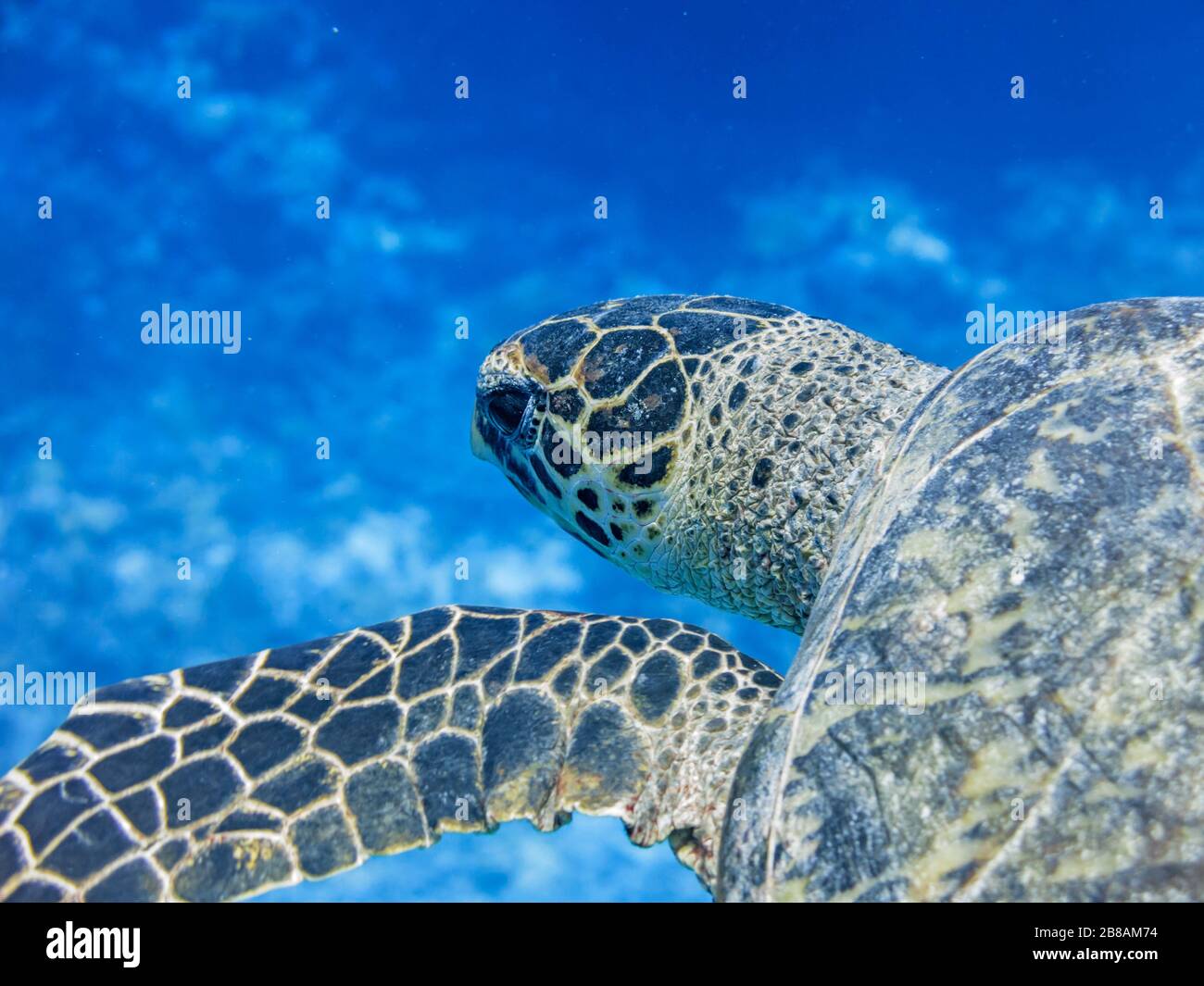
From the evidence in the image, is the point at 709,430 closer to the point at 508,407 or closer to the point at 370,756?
the point at 508,407

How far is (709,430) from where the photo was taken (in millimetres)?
3781

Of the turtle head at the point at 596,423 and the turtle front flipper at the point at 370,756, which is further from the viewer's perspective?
the turtle head at the point at 596,423

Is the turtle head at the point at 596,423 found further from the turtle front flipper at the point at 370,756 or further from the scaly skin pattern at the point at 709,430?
the turtle front flipper at the point at 370,756

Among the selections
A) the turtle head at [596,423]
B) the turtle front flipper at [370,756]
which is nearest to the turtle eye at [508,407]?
the turtle head at [596,423]

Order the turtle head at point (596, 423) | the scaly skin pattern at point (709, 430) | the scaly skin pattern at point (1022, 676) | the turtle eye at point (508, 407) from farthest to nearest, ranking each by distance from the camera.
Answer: the turtle eye at point (508, 407), the turtle head at point (596, 423), the scaly skin pattern at point (709, 430), the scaly skin pattern at point (1022, 676)

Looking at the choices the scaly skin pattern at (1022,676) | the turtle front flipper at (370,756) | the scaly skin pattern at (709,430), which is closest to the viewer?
the scaly skin pattern at (1022,676)

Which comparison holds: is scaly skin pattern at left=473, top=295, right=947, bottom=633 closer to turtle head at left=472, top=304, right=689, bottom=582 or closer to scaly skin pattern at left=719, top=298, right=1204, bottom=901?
turtle head at left=472, top=304, right=689, bottom=582

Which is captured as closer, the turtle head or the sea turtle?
the sea turtle

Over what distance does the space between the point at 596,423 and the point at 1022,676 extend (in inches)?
97.7

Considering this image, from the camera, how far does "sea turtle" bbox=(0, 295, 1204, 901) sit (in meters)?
1.77

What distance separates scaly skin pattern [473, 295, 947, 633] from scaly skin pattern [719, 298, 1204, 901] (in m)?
0.81

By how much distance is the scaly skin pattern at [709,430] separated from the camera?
10.9ft

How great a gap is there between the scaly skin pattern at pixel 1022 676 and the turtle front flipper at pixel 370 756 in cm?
55

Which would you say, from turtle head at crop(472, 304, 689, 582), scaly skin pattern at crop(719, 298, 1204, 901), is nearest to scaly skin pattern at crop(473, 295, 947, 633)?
turtle head at crop(472, 304, 689, 582)
